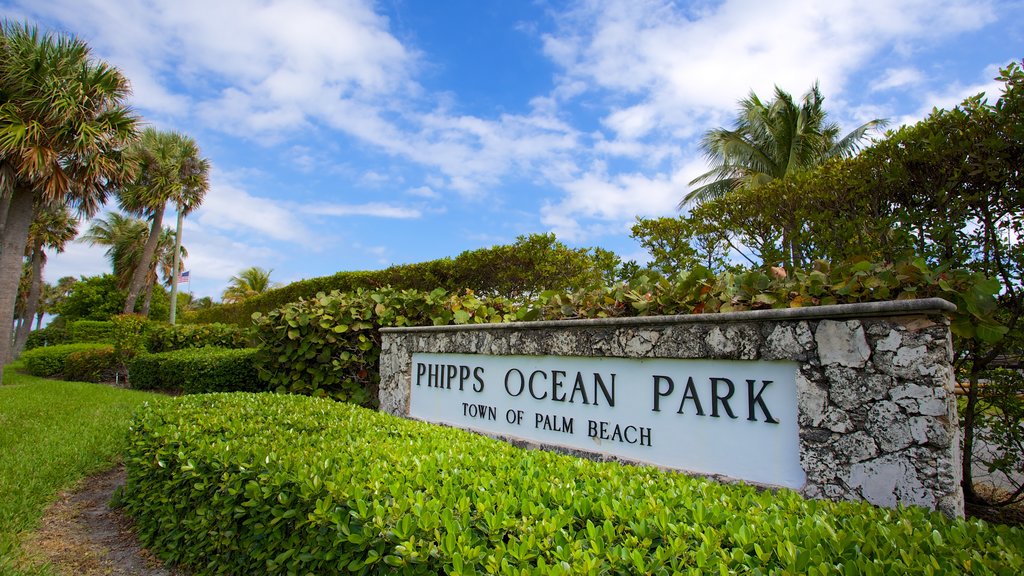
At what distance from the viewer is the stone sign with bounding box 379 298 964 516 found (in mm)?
2496

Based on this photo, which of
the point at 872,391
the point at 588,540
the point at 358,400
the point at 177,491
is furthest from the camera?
the point at 358,400

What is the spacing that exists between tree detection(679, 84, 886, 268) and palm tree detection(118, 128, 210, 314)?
866 inches

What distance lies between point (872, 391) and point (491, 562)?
2.02 m

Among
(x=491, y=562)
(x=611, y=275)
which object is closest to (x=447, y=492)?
(x=491, y=562)

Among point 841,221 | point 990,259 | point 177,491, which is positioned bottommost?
point 177,491

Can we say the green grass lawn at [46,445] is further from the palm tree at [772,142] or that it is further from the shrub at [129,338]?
the palm tree at [772,142]

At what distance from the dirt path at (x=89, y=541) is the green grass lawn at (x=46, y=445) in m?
0.11

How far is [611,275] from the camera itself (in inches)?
287

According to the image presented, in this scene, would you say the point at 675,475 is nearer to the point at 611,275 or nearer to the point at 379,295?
the point at 379,295

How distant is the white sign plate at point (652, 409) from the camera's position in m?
2.88

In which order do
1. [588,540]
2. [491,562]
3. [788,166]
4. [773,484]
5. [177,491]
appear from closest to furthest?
1. [491,562]
2. [588,540]
3. [773,484]
4. [177,491]
5. [788,166]

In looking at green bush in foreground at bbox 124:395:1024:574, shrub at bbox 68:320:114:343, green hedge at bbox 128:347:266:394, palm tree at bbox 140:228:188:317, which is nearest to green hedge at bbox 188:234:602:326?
green hedge at bbox 128:347:266:394

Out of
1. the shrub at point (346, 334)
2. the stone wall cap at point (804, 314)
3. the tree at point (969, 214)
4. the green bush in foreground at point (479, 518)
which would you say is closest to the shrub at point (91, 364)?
Answer: the shrub at point (346, 334)

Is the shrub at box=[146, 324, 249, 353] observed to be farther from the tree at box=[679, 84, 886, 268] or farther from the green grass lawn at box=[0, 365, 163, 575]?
the tree at box=[679, 84, 886, 268]
